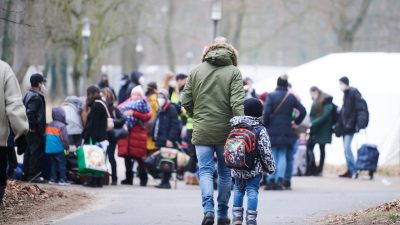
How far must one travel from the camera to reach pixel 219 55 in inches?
439

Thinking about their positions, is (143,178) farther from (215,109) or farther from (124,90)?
(215,109)

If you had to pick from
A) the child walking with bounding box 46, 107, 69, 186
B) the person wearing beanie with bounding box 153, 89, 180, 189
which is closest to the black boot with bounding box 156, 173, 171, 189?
the person wearing beanie with bounding box 153, 89, 180, 189

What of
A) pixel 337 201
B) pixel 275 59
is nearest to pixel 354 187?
pixel 337 201

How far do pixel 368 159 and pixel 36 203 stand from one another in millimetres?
9237

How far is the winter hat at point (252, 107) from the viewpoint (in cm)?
1073

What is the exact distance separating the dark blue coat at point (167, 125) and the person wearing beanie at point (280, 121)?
4.86 feet

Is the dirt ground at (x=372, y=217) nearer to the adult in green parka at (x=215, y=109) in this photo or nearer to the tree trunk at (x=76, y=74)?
the adult in green parka at (x=215, y=109)

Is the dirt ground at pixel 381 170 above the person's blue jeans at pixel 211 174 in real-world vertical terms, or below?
below

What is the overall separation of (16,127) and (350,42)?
39.5 meters

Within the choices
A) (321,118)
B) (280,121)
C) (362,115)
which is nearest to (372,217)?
(280,121)

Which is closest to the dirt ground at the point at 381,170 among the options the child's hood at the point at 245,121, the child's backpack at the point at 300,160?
the child's backpack at the point at 300,160

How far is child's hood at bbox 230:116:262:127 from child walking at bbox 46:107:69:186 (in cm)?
637

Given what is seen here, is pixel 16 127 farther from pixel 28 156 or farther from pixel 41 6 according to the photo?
pixel 41 6

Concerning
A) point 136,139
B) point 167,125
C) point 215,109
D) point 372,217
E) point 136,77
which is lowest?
point 372,217
